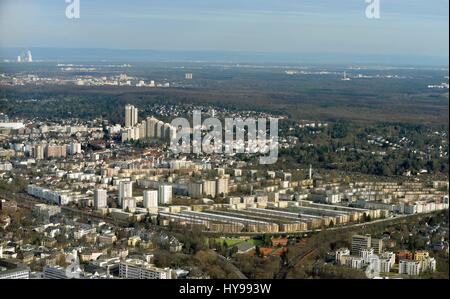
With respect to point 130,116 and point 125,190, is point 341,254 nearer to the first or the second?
point 125,190

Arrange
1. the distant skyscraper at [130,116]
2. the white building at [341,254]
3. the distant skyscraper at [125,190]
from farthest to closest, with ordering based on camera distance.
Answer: the distant skyscraper at [130,116] < the distant skyscraper at [125,190] < the white building at [341,254]

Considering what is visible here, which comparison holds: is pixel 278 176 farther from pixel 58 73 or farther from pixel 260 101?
pixel 58 73

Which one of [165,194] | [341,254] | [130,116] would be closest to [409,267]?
[341,254]

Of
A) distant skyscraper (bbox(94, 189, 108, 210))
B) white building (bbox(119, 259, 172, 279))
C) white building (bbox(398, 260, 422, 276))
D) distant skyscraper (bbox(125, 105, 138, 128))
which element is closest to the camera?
white building (bbox(119, 259, 172, 279))

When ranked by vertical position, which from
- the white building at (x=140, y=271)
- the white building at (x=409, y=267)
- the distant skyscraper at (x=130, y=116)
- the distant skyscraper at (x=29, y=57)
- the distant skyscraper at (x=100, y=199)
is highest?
the distant skyscraper at (x=29, y=57)

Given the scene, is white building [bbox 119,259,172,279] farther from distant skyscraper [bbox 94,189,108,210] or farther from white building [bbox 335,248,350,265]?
distant skyscraper [bbox 94,189,108,210]

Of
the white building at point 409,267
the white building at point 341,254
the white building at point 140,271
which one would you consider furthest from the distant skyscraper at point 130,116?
the white building at point 409,267

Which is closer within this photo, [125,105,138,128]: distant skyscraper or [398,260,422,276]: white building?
[398,260,422,276]: white building

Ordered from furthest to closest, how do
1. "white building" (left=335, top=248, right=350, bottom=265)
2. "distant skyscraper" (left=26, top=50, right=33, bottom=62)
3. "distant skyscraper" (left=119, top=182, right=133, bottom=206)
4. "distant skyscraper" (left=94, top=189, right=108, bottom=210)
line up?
"distant skyscraper" (left=26, top=50, right=33, bottom=62)
"distant skyscraper" (left=119, top=182, right=133, bottom=206)
"distant skyscraper" (left=94, top=189, right=108, bottom=210)
"white building" (left=335, top=248, right=350, bottom=265)

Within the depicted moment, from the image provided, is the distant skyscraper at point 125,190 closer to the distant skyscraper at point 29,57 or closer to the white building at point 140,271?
the white building at point 140,271

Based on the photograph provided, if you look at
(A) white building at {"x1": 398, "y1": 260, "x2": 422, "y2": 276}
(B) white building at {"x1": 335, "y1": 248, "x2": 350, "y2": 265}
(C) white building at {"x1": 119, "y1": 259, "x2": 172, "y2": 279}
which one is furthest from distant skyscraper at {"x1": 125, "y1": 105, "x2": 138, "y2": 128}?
(A) white building at {"x1": 398, "y1": 260, "x2": 422, "y2": 276}
